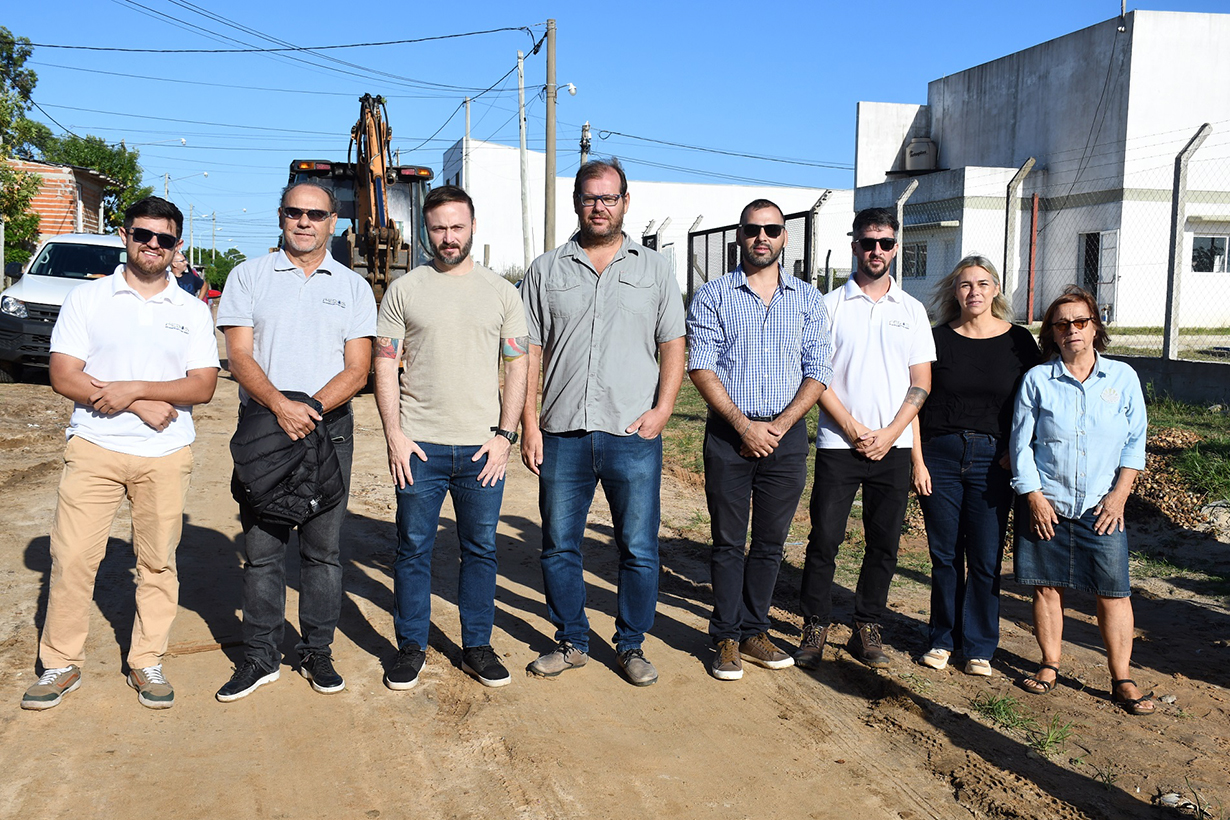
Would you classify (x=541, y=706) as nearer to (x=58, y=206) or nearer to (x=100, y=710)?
(x=100, y=710)

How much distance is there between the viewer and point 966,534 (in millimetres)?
4668

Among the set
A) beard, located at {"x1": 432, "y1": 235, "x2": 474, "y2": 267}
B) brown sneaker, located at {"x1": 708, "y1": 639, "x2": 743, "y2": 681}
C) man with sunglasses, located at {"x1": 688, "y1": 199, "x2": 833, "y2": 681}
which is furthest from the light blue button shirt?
beard, located at {"x1": 432, "y1": 235, "x2": 474, "y2": 267}

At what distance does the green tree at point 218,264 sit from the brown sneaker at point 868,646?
193 ft

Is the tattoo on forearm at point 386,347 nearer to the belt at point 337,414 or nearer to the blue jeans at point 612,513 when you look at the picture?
the belt at point 337,414

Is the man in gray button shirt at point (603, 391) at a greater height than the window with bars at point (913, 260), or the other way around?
the window with bars at point (913, 260)

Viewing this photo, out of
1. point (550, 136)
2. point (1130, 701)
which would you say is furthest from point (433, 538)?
point (550, 136)

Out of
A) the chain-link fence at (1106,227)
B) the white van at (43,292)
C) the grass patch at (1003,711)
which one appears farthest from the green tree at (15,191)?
the grass patch at (1003,711)

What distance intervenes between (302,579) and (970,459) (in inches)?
121

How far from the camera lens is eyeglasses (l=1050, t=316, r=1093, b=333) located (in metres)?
4.30

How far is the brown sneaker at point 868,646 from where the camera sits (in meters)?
4.61

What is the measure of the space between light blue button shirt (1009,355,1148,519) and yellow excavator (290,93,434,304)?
9622 mm

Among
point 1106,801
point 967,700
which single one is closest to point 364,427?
point 967,700

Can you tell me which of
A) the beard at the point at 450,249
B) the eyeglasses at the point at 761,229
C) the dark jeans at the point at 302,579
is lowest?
the dark jeans at the point at 302,579

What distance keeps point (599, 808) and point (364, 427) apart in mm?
8531
